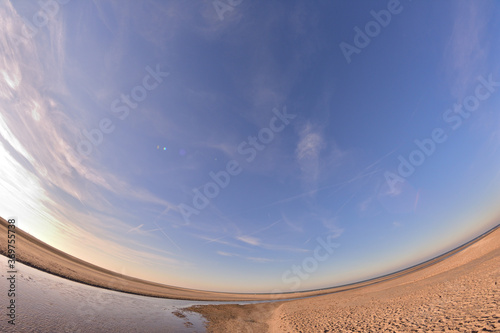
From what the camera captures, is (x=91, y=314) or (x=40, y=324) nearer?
(x=40, y=324)

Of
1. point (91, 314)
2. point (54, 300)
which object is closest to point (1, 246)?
point (54, 300)

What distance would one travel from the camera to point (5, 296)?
1348cm

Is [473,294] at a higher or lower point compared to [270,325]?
higher

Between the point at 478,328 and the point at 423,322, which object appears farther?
the point at 423,322

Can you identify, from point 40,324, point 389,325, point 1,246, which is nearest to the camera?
point 40,324

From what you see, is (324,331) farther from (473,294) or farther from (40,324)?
(40,324)

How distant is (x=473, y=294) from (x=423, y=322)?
312 inches

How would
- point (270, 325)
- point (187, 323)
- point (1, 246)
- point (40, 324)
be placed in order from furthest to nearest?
point (1, 246)
point (270, 325)
point (187, 323)
point (40, 324)

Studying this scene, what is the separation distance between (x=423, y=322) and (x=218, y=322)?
21.6 meters

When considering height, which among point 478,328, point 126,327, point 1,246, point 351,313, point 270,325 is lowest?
point 270,325

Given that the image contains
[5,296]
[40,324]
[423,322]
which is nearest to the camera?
[40,324]

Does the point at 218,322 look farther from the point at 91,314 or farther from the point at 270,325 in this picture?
the point at 91,314

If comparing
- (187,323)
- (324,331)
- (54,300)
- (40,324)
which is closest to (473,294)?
(324,331)

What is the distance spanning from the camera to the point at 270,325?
2391 cm
